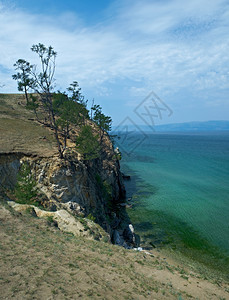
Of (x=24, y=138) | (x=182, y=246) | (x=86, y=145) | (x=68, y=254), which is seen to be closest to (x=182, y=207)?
(x=182, y=246)

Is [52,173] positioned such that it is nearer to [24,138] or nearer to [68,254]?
[24,138]

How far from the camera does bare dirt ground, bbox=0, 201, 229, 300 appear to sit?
389 inches

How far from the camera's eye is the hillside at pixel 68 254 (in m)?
10.4

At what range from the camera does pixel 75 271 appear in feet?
39.3

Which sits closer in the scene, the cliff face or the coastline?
the coastline

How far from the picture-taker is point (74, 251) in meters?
14.9

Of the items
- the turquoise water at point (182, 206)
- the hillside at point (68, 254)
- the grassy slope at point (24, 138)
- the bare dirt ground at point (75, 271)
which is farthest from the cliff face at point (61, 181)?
the turquoise water at point (182, 206)

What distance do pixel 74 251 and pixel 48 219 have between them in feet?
20.9

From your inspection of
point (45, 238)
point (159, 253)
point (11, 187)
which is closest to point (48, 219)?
point (45, 238)

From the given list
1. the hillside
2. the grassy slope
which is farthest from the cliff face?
the grassy slope

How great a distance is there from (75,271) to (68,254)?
241cm

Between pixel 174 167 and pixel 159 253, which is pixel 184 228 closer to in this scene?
pixel 159 253

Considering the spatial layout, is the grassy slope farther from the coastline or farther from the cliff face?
the coastline

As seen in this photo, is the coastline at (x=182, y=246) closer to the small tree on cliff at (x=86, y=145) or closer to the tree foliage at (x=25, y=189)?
the small tree on cliff at (x=86, y=145)
